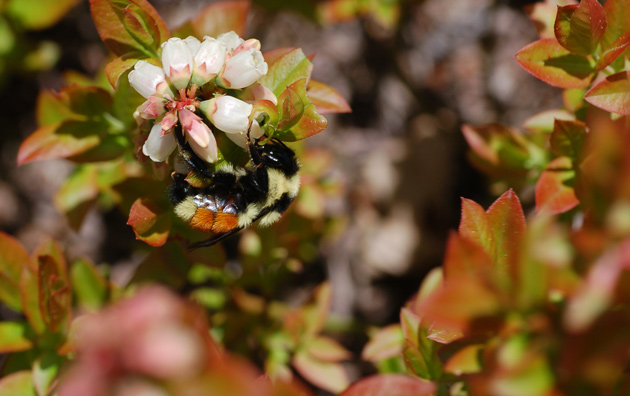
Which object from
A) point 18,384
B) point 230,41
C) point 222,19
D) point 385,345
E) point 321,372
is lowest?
point 321,372

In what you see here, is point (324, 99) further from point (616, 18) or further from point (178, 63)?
point (616, 18)

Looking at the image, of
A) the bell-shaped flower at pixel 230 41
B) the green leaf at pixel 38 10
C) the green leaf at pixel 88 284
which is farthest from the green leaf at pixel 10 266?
the green leaf at pixel 38 10

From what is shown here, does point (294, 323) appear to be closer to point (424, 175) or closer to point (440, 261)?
point (440, 261)

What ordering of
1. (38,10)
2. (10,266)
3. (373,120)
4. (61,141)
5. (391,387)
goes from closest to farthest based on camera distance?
(391,387), (61,141), (10,266), (38,10), (373,120)

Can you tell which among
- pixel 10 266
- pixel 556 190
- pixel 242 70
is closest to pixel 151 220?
pixel 242 70

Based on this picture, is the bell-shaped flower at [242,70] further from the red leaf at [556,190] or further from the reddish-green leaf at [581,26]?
the red leaf at [556,190]
